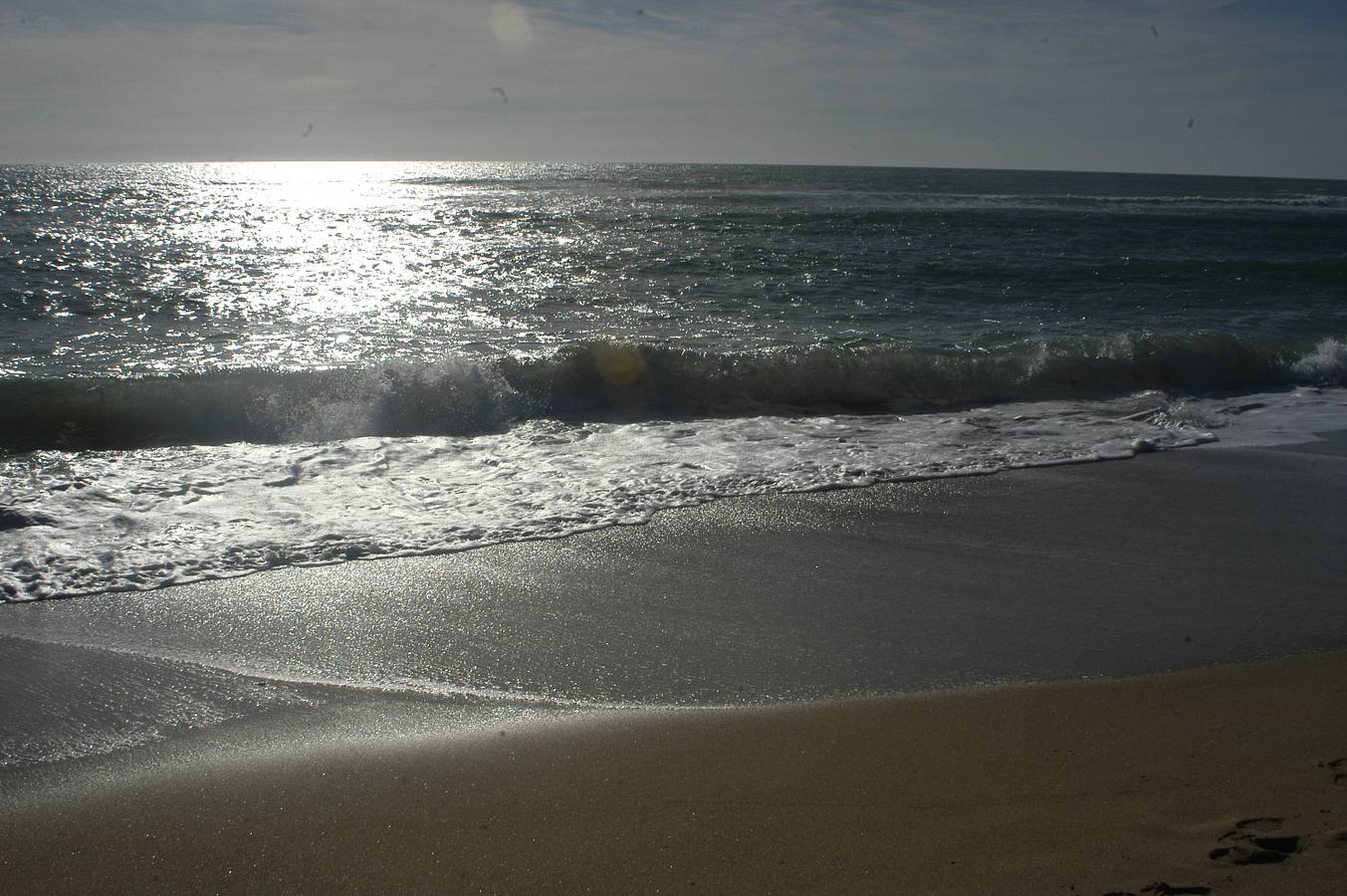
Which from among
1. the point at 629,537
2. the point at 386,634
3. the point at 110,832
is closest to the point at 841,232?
the point at 629,537

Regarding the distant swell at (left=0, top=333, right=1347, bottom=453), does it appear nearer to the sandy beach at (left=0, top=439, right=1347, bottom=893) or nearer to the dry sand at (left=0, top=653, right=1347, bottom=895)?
the sandy beach at (left=0, top=439, right=1347, bottom=893)

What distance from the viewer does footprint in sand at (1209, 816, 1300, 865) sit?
2269mm

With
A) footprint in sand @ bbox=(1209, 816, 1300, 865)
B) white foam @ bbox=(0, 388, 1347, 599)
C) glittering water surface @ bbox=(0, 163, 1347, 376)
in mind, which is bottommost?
footprint in sand @ bbox=(1209, 816, 1300, 865)

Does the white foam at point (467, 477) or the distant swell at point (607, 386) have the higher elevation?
the distant swell at point (607, 386)

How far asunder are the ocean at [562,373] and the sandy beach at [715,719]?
2.73 ft

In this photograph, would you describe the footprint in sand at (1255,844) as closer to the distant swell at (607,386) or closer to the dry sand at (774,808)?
the dry sand at (774,808)

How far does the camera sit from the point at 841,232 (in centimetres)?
A: 2164

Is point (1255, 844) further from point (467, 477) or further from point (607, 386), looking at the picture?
point (607, 386)

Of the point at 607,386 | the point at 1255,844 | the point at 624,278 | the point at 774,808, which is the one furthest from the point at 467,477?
the point at 624,278

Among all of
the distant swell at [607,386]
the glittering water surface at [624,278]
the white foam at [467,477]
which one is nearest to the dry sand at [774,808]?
the white foam at [467,477]

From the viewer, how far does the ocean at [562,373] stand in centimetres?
563

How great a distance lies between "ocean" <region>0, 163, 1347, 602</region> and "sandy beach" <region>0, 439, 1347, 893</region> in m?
0.83

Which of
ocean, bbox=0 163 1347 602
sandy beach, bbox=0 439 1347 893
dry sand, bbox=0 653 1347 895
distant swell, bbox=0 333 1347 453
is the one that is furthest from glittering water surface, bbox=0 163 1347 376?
dry sand, bbox=0 653 1347 895

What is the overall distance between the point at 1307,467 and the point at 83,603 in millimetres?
7308
